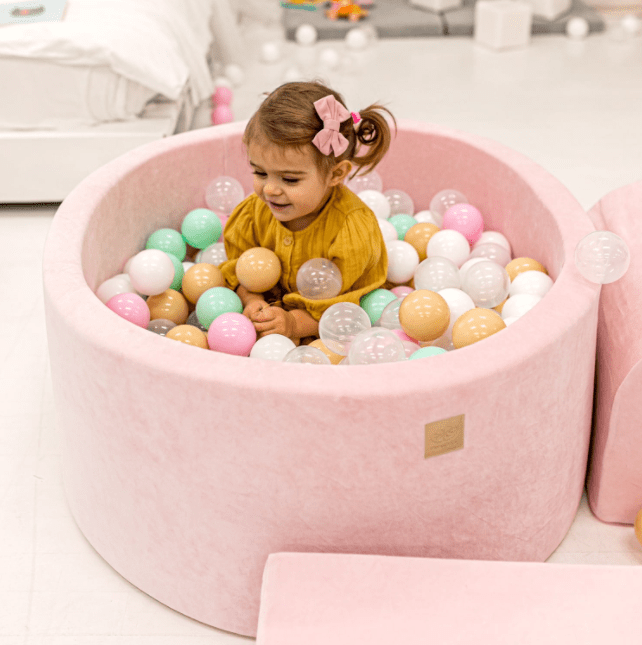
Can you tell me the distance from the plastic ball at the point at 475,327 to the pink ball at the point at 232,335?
40cm

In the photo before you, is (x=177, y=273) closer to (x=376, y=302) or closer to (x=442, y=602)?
(x=376, y=302)

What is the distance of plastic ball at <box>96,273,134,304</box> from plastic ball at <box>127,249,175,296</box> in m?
0.01

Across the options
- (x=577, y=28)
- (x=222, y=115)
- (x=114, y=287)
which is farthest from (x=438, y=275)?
(x=577, y=28)

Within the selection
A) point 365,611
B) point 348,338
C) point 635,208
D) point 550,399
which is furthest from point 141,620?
point 635,208

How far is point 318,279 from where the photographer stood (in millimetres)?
1741

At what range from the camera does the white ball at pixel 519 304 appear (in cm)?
174

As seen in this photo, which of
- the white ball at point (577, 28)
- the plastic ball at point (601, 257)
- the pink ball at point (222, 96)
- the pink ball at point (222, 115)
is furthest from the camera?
the white ball at point (577, 28)

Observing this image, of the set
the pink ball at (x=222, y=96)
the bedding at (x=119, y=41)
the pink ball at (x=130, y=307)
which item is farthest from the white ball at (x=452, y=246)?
the pink ball at (x=222, y=96)

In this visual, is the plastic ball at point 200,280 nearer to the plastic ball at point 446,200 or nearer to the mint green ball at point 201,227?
the mint green ball at point 201,227

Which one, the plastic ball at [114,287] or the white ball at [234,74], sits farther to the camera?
the white ball at [234,74]

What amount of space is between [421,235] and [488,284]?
34cm

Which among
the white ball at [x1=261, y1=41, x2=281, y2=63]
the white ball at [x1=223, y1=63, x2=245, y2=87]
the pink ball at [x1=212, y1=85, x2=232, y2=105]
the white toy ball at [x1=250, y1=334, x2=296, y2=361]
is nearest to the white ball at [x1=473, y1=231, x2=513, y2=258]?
the white toy ball at [x1=250, y1=334, x2=296, y2=361]

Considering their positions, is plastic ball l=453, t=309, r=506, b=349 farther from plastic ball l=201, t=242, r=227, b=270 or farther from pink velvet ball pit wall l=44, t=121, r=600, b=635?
plastic ball l=201, t=242, r=227, b=270

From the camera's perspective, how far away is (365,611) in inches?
49.3
